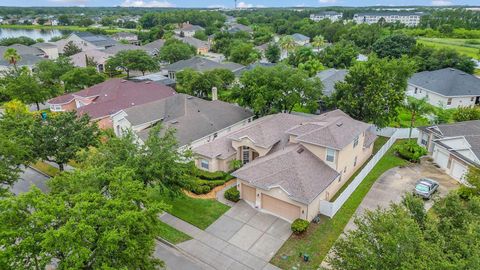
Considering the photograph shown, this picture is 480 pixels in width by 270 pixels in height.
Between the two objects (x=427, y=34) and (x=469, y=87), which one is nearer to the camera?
(x=469, y=87)

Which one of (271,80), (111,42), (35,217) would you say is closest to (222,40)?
(111,42)

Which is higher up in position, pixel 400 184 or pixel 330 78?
pixel 330 78

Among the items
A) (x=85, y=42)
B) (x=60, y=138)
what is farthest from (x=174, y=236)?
(x=85, y=42)

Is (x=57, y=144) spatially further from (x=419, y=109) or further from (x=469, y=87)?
(x=469, y=87)

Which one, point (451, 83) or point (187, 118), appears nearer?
point (187, 118)

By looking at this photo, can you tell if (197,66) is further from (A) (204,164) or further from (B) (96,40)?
(B) (96,40)

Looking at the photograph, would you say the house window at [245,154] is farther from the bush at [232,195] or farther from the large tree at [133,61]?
the large tree at [133,61]
